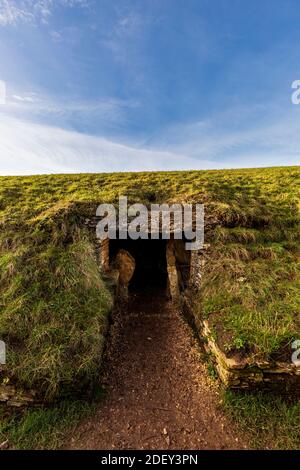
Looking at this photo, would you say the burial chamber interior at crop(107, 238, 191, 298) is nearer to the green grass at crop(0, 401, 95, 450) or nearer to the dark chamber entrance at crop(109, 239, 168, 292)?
the dark chamber entrance at crop(109, 239, 168, 292)

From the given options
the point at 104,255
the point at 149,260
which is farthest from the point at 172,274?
the point at 149,260

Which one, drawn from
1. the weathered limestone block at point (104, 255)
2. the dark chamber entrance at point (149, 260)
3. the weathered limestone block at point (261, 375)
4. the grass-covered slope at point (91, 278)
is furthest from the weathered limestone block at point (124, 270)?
the weathered limestone block at point (261, 375)

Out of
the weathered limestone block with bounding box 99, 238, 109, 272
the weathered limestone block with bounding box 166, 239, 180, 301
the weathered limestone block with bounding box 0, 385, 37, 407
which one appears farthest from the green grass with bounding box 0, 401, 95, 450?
the weathered limestone block with bounding box 166, 239, 180, 301

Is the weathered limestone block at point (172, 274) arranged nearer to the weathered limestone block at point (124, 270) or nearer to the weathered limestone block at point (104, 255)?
the weathered limestone block at point (124, 270)

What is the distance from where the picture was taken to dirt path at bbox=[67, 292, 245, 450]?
3492 millimetres

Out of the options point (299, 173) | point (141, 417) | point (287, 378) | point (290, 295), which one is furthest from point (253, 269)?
point (299, 173)

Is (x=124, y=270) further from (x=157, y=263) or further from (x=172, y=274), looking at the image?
(x=157, y=263)

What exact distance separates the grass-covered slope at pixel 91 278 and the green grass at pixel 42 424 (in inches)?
12.6

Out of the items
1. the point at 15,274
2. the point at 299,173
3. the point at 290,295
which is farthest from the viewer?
the point at 299,173

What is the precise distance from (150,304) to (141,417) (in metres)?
3.46

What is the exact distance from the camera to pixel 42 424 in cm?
358

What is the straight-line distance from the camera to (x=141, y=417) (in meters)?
3.83

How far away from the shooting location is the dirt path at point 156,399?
11.5ft
